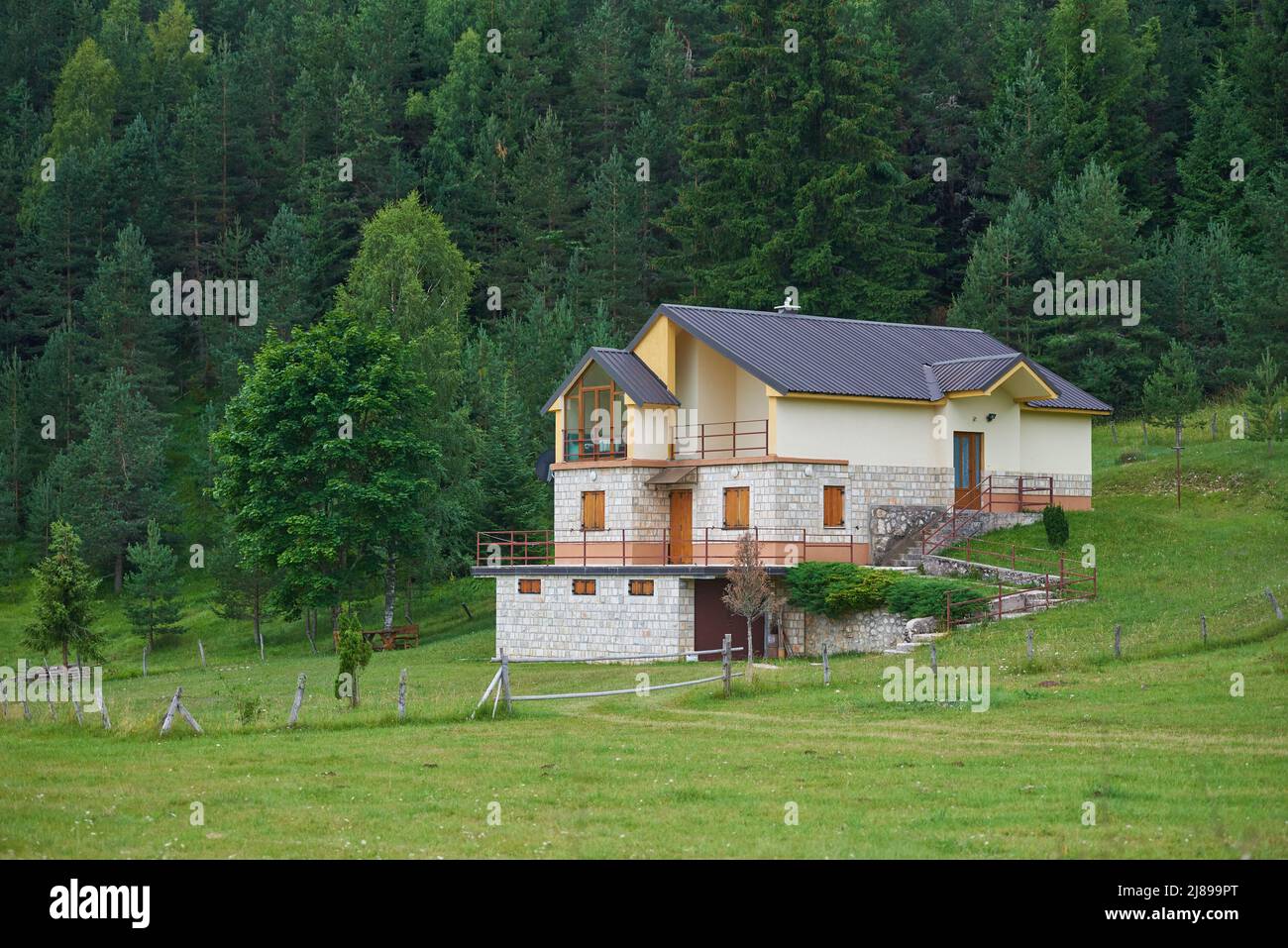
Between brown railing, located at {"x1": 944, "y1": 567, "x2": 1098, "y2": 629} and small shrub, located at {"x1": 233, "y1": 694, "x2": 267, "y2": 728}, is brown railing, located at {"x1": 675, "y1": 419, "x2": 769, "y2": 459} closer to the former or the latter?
brown railing, located at {"x1": 944, "y1": 567, "x2": 1098, "y2": 629}

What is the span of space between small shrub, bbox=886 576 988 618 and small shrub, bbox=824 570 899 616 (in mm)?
338

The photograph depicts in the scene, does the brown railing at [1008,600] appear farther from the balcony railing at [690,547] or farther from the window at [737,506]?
the window at [737,506]

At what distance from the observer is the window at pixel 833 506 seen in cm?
4525

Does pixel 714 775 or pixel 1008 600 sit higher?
pixel 1008 600

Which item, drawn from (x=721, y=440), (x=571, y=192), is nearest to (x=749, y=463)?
(x=721, y=440)

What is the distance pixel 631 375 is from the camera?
159 ft

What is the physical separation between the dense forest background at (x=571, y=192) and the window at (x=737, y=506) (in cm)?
1340

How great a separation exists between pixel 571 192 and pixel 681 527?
144ft

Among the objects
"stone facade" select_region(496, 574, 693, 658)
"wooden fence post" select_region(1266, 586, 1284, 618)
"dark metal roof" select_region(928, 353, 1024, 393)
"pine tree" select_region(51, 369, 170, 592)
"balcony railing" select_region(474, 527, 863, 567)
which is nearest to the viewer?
"wooden fence post" select_region(1266, 586, 1284, 618)

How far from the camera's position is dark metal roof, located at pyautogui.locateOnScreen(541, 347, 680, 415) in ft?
156

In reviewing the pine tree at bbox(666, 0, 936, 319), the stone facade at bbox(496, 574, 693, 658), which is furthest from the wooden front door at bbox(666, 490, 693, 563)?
the pine tree at bbox(666, 0, 936, 319)

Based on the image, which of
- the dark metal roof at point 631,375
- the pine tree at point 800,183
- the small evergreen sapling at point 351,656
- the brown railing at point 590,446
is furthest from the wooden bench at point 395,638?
the small evergreen sapling at point 351,656

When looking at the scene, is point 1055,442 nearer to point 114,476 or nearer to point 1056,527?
point 1056,527
